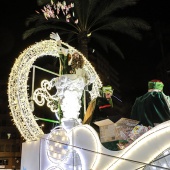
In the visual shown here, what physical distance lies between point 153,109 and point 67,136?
6.81ft

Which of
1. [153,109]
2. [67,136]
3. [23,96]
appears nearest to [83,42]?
[23,96]

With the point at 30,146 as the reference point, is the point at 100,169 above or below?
below

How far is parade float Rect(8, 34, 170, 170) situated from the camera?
5680 millimetres

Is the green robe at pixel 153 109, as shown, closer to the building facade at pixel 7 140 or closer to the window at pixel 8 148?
the building facade at pixel 7 140

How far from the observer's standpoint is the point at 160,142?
219 inches

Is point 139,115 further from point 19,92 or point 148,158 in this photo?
point 19,92

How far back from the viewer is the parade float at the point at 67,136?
5.68 meters

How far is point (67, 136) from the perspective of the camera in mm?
6945

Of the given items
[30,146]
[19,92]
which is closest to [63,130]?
[30,146]

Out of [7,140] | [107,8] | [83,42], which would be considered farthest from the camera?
[7,140]

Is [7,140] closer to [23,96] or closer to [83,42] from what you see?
[83,42]

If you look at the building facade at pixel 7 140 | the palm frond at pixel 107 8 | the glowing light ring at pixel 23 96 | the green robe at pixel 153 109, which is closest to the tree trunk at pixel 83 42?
the palm frond at pixel 107 8

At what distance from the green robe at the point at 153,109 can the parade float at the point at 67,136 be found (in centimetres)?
95

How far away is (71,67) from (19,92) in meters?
1.80
